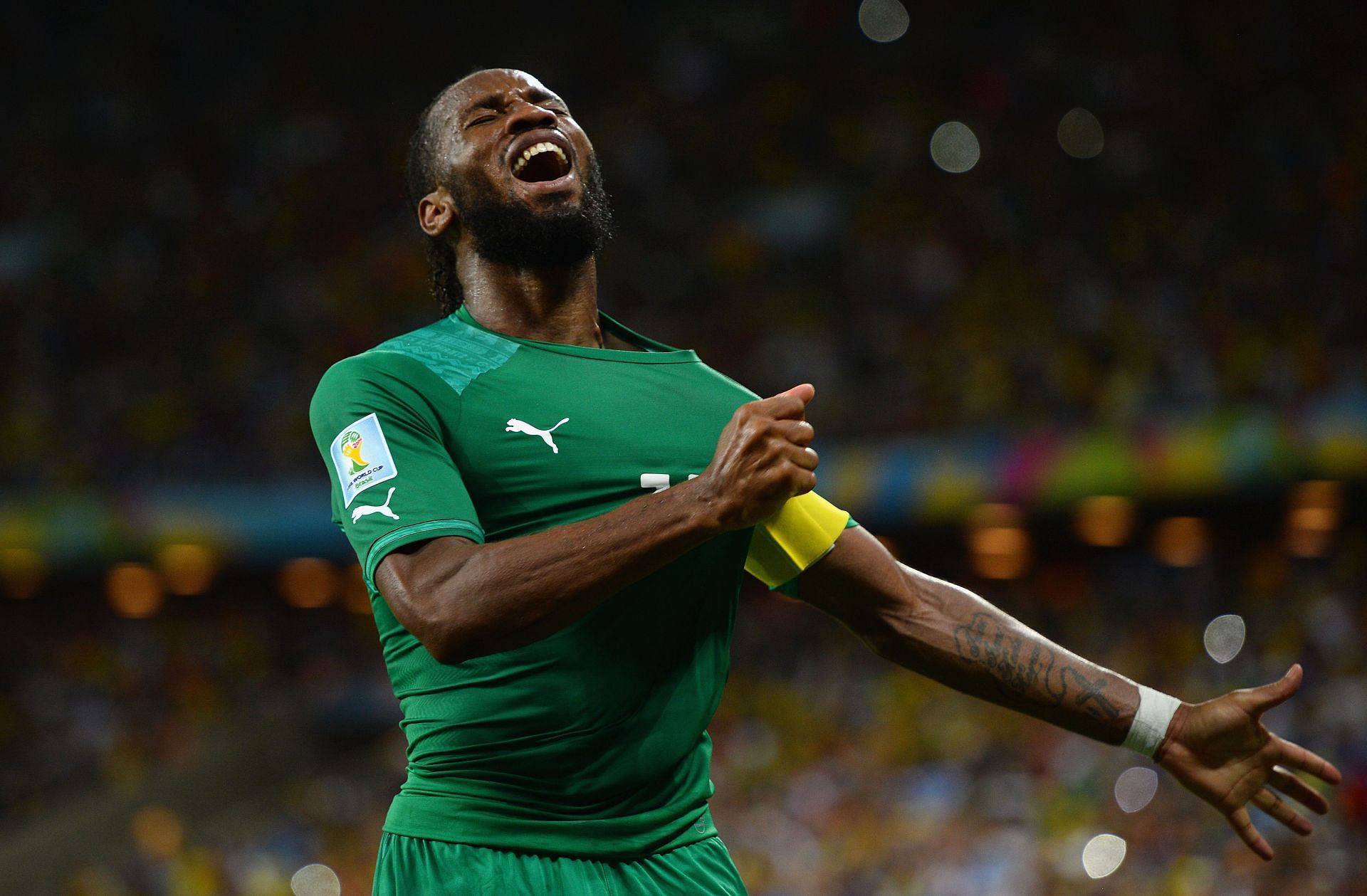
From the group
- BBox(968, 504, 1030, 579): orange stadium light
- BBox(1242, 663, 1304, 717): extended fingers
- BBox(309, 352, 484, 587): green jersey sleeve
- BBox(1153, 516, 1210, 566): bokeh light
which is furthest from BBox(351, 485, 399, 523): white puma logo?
BBox(1153, 516, 1210, 566): bokeh light

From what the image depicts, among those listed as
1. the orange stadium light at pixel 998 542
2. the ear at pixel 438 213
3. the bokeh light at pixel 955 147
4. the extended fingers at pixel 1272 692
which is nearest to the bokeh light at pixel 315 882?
the orange stadium light at pixel 998 542

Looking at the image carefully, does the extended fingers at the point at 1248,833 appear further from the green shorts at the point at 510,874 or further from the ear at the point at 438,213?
the ear at the point at 438,213

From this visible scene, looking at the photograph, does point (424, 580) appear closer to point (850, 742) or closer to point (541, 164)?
point (541, 164)

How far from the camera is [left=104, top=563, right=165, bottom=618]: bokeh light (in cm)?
1864

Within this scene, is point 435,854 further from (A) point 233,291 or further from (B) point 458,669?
(A) point 233,291

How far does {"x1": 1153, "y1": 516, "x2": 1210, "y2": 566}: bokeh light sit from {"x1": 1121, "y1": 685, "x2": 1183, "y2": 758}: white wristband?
11.2m

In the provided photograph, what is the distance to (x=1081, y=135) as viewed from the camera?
15359 mm

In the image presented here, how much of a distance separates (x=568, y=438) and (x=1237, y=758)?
4.90ft

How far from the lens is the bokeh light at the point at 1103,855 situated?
9609mm

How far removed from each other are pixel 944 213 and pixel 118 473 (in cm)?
1049

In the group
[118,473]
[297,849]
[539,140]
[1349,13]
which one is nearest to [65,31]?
[118,473]

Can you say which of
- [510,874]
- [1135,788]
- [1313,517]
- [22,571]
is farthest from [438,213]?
[22,571]

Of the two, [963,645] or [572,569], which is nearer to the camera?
[572,569]

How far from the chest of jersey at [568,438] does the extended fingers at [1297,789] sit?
4.36 feet
